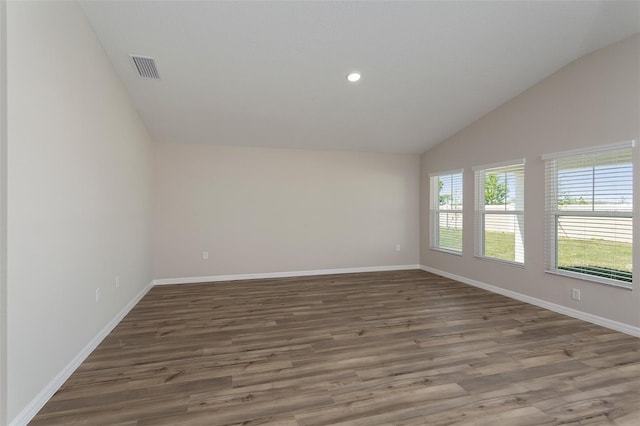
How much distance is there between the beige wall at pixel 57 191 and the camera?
1.58 m

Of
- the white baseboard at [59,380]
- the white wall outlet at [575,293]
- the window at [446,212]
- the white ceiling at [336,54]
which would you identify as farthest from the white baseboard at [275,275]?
the white wall outlet at [575,293]

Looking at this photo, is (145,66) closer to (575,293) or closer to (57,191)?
(57,191)

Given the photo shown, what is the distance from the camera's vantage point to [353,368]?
2213 millimetres

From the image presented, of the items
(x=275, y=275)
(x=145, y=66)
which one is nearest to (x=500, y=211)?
(x=275, y=275)

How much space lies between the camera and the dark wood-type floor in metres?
1.73

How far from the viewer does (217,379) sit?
6.81 feet

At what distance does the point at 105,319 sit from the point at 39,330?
1107mm

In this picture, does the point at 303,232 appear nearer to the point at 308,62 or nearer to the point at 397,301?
the point at 397,301

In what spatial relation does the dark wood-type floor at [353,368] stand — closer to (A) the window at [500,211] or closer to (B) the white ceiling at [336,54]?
(A) the window at [500,211]

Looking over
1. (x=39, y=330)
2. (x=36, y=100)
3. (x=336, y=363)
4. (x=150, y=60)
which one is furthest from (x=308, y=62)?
(x=39, y=330)

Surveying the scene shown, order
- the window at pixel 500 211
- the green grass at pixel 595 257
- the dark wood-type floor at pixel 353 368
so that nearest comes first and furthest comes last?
the dark wood-type floor at pixel 353 368 → the green grass at pixel 595 257 → the window at pixel 500 211

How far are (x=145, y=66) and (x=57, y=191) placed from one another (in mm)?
1674

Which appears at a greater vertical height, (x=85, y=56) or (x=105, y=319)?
(x=85, y=56)

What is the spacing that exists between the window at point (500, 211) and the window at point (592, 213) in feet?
1.43
